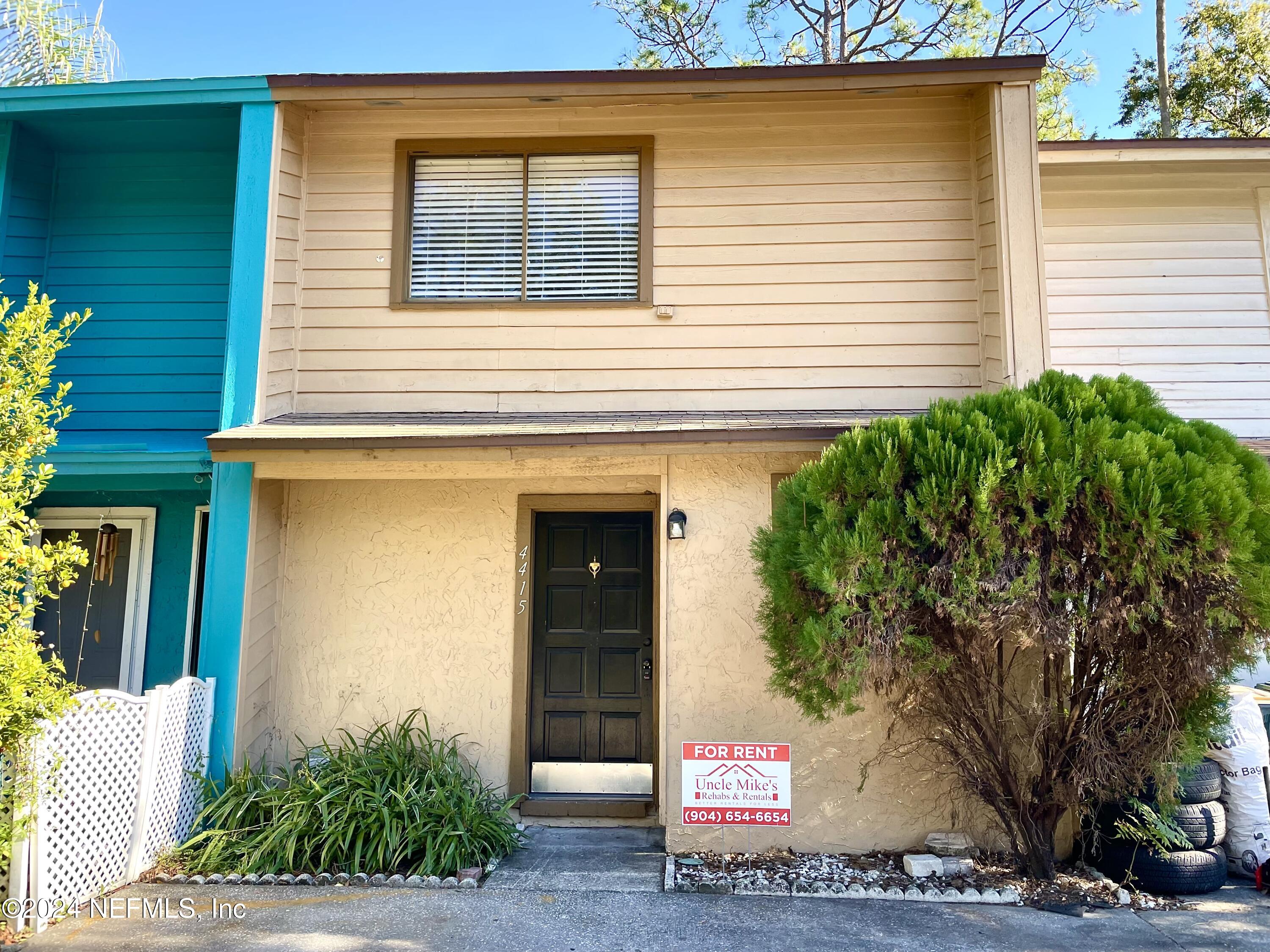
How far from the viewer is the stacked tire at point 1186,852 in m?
5.13

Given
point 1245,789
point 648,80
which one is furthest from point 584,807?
point 648,80

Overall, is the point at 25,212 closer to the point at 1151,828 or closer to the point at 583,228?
the point at 583,228

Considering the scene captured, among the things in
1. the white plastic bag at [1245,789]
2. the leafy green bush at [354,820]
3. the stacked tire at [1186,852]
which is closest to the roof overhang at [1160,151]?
the white plastic bag at [1245,789]

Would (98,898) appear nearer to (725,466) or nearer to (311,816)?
(311,816)

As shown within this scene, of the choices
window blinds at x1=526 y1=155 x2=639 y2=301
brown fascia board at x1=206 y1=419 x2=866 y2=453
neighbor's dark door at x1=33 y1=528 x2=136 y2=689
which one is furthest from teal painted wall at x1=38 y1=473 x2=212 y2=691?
window blinds at x1=526 y1=155 x2=639 y2=301

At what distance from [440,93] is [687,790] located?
5162mm

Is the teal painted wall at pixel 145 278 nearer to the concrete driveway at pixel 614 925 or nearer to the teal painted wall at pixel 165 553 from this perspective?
the teal painted wall at pixel 165 553

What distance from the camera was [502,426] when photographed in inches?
239

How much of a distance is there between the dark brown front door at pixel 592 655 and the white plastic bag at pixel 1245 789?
369 cm

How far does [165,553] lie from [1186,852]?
7638 mm

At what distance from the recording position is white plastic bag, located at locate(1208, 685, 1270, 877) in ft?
17.7

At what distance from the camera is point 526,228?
23.1 ft

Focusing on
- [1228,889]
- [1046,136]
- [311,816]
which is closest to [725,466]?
[311,816]

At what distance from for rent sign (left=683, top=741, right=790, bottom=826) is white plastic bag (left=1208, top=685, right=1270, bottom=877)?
264 cm
